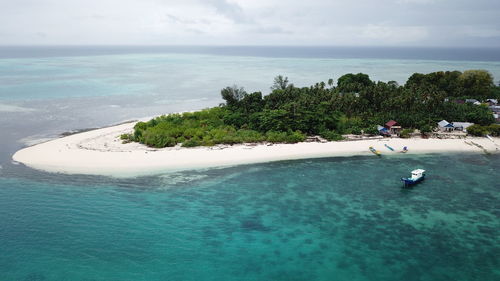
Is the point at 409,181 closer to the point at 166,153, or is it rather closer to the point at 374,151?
the point at 374,151

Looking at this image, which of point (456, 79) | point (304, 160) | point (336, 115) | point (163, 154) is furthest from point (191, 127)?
point (456, 79)

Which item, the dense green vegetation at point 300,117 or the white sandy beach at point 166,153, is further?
the dense green vegetation at point 300,117

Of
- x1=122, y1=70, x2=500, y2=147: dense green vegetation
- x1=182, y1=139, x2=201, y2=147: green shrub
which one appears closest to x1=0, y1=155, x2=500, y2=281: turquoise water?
x1=182, y1=139, x2=201, y2=147: green shrub

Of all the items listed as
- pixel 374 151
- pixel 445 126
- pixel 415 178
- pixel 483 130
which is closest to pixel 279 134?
pixel 374 151

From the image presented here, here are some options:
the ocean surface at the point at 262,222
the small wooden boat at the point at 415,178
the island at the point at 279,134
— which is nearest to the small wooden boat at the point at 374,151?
the island at the point at 279,134

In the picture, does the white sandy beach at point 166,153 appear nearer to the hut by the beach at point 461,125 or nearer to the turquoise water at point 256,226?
the turquoise water at point 256,226

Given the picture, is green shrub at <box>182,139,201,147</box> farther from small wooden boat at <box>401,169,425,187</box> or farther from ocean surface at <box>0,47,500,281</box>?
small wooden boat at <box>401,169,425,187</box>
